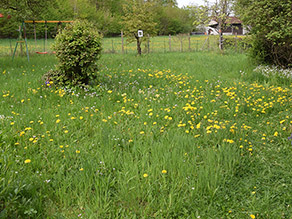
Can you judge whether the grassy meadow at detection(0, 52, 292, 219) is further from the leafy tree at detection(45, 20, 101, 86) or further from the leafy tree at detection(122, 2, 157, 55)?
the leafy tree at detection(122, 2, 157, 55)

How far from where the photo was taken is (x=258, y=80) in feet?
28.6

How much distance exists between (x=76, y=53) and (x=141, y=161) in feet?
14.6

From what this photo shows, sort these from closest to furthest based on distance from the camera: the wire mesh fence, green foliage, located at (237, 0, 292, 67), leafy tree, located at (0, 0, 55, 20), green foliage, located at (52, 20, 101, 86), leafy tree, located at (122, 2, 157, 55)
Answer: green foliage, located at (52, 20, 101, 86), green foliage, located at (237, 0, 292, 67), leafy tree, located at (0, 0, 55, 20), leafy tree, located at (122, 2, 157, 55), the wire mesh fence

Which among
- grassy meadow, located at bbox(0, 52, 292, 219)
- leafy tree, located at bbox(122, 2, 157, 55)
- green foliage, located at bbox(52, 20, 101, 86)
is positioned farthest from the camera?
leafy tree, located at bbox(122, 2, 157, 55)

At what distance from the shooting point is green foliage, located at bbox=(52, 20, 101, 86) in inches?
269

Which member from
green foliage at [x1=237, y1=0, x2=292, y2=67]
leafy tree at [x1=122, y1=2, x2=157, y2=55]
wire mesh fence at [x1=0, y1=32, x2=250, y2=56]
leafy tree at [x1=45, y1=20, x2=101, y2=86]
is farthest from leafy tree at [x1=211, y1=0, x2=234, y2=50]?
leafy tree at [x1=45, y1=20, x2=101, y2=86]

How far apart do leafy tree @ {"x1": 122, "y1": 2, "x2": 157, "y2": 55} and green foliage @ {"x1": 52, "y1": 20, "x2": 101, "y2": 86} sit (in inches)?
373

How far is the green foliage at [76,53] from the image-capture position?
22.4ft

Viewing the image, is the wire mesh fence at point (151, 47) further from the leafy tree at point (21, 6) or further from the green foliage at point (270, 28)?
the leafy tree at point (21, 6)

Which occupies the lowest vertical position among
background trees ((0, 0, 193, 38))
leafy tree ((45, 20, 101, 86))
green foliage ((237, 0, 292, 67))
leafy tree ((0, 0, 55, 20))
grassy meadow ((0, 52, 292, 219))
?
grassy meadow ((0, 52, 292, 219))

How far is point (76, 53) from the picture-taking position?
6.94m

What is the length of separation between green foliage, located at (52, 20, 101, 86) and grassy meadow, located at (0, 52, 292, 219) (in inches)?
46.4

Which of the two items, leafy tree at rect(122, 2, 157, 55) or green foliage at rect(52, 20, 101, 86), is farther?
leafy tree at rect(122, 2, 157, 55)

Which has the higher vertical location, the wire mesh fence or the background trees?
the background trees
